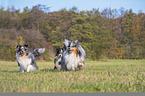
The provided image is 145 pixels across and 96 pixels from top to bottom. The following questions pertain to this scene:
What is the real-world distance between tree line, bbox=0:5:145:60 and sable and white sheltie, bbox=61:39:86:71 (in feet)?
59.0

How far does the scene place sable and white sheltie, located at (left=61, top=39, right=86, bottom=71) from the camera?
6402 mm

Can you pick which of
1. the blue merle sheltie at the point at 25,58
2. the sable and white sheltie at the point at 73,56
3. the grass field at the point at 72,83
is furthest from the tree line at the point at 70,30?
the grass field at the point at 72,83

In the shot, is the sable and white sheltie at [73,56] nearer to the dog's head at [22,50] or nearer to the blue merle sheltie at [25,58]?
the blue merle sheltie at [25,58]

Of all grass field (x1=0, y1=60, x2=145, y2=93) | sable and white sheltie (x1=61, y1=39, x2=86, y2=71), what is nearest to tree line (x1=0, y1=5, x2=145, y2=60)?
sable and white sheltie (x1=61, y1=39, x2=86, y2=71)

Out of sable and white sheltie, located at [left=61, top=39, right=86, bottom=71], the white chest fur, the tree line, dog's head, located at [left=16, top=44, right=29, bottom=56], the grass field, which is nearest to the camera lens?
the grass field

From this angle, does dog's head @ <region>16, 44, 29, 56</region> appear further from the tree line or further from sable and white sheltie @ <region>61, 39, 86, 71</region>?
the tree line

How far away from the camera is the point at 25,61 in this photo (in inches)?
266

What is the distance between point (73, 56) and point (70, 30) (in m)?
23.7

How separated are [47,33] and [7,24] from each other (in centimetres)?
633

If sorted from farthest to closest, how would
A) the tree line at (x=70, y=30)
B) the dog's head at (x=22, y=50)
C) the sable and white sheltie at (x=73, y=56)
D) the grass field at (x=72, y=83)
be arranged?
the tree line at (x=70, y=30)
the dog's head at (x=22, y=50)
the sable and white sheltie at (x=73, y=56)
the grass field at (x=72, y=83)

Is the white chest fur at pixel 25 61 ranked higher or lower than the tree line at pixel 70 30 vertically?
lower

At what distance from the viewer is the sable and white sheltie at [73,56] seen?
6.40 m

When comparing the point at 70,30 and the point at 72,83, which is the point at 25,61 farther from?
the point at 70,30

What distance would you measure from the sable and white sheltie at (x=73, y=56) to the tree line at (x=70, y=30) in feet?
59.0
